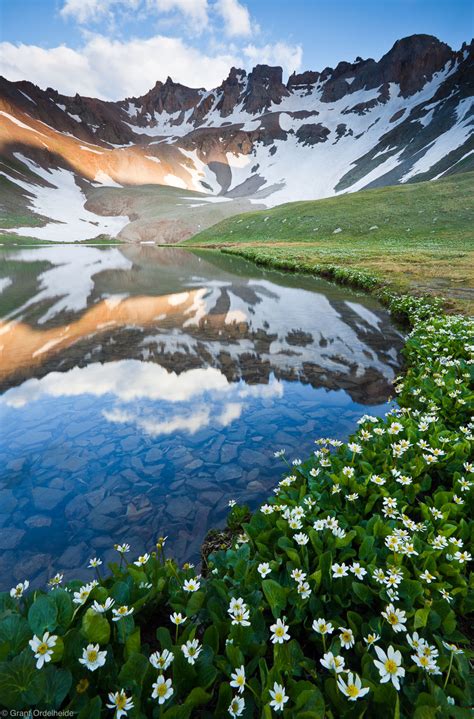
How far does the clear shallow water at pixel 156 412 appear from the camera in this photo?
5.79 metres

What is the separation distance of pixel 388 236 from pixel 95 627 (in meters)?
72.0

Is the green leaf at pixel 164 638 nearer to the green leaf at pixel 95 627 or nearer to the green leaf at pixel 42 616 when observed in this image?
the green leaf at pixel 95 627

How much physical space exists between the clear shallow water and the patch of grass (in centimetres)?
863

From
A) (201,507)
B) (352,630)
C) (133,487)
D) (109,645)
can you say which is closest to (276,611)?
(352,630)

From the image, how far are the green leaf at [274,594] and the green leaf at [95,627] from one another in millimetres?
1268

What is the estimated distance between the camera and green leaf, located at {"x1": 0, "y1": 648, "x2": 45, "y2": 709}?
220 cm

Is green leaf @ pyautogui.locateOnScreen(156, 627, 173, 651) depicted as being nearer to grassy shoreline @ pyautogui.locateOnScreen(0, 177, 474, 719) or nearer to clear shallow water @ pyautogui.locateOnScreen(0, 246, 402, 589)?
grassy shoreline @ pyautogui.locateOnScreen(0, 177, 474, 719)

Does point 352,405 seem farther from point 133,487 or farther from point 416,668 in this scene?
point 416,668

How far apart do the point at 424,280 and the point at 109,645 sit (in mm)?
28456

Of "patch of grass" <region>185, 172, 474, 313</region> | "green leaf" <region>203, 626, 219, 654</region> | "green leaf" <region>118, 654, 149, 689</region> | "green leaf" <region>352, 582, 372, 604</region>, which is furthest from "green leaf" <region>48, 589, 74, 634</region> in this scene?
"patch of grass" <region>185, 172, 474, 313</region>

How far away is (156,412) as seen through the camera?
30.9ft

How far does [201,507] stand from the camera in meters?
6.11

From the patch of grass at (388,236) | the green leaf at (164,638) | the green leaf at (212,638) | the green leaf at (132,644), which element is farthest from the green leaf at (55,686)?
the patch of grass at (388,236)

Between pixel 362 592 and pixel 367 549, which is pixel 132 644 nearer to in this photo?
pixel 362 592
